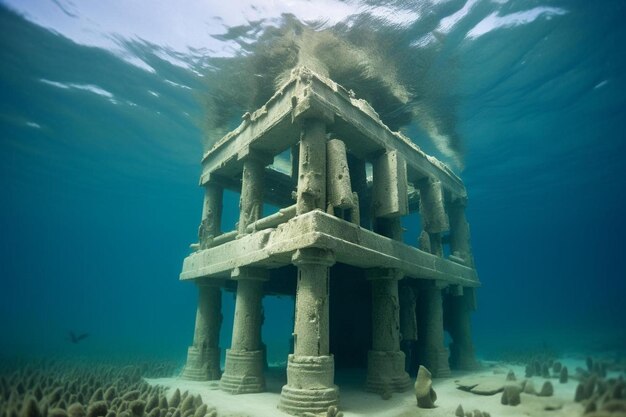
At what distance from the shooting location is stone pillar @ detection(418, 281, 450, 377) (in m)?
13.0

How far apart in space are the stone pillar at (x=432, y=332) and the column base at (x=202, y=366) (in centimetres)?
788

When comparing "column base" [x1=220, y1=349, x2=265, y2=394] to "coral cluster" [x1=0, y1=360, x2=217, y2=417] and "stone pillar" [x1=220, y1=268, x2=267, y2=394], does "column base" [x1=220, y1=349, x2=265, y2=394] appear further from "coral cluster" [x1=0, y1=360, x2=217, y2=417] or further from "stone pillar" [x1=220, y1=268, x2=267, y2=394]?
"coral cluster" [x1=0, y1=360, x2=217, y2=417]

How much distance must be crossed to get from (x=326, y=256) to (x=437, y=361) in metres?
7.63

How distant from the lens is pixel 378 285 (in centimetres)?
1074

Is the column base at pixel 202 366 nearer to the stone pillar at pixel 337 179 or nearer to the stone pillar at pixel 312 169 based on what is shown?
the stone pillar at pixel 312 169

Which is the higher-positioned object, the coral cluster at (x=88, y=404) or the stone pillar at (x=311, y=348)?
the stone pillar at (x=311, y=348)

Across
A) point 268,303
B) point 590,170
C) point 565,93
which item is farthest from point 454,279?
point 268,303

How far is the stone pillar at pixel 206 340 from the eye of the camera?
12578 mm

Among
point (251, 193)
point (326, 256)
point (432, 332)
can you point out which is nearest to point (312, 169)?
point (326, 256)

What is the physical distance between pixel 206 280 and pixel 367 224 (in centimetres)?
875

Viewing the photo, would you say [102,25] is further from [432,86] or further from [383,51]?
[432,86]

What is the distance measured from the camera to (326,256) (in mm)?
8586

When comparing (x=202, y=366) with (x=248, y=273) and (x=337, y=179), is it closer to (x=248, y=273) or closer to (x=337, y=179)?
(x=248, y=273)

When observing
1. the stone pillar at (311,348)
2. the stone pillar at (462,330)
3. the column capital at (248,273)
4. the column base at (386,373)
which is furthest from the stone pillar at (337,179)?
the stone pillar at (462,330)
